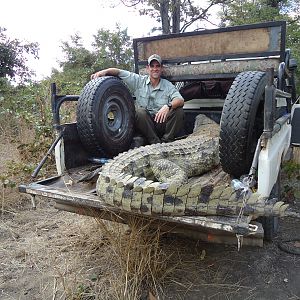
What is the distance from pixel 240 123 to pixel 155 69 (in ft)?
6.25

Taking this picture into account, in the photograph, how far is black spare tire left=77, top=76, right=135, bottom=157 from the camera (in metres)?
3.31

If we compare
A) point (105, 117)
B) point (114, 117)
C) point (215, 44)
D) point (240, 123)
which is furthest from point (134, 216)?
point (215, 44)

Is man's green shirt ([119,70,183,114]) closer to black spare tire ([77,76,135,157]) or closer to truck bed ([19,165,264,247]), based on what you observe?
black spare tire ([77,76,135,157])

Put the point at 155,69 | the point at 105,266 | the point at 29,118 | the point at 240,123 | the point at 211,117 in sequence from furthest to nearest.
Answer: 1. the point at 29,118
2. the point at 211,117
3. the point at 155,69
4. the point at 105,266
5. the point at 240,123

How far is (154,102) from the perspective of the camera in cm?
430

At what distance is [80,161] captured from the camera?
3561 mm

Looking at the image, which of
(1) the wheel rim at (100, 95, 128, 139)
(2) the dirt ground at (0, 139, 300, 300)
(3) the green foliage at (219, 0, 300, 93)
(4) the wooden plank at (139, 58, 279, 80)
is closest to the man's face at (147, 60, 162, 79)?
(4) the wooden plank at (139, 58, 279, 80)

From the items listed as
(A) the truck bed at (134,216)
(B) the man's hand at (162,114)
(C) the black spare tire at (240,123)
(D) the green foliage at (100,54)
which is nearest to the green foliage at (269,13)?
(D) the green foliage at (100,54)

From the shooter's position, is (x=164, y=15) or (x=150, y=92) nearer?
(x=150, y=92)

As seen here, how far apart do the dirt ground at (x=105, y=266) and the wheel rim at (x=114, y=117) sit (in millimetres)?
950

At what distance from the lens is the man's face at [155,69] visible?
419 cm

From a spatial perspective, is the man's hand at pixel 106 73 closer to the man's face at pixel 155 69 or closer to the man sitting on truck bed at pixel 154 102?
the man sitting on truck bed at pixel 154 102

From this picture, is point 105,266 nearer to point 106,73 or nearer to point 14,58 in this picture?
point 106,73

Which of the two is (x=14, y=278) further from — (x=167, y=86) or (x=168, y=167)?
(x=167, y=86)
